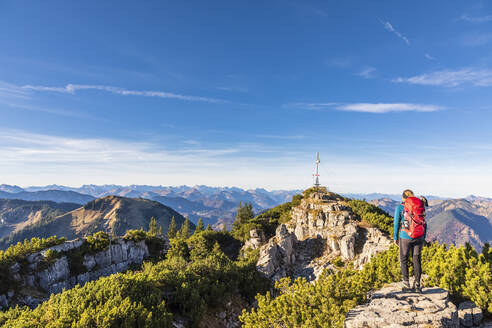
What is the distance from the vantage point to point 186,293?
73.9 feet

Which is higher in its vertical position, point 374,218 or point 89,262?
point 374,218

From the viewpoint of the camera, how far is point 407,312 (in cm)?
991

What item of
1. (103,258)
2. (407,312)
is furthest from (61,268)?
(407,312)

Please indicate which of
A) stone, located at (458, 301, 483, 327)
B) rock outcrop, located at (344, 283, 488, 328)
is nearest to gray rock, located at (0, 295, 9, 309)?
rock outcrop, located at (344, 283, 488, 328)

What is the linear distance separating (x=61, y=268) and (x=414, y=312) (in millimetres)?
50137

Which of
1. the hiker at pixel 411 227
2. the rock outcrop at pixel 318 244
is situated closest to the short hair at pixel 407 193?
the hiker at pixel 411 227

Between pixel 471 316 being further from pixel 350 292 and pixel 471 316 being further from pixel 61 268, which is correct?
pixel 61 268

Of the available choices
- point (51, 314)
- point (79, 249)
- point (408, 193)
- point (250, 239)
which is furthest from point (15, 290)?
point (408, 193)

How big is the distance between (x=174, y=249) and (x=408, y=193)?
157 ft

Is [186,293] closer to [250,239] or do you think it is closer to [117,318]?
[117,318]

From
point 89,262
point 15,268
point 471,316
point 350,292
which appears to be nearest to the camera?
point 471,316

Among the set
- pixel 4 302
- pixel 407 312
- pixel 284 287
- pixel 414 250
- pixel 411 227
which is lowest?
pixel 4 302

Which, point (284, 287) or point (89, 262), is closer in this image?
point (284, 287)

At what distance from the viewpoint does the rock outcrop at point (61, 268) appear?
3419 centimetres
